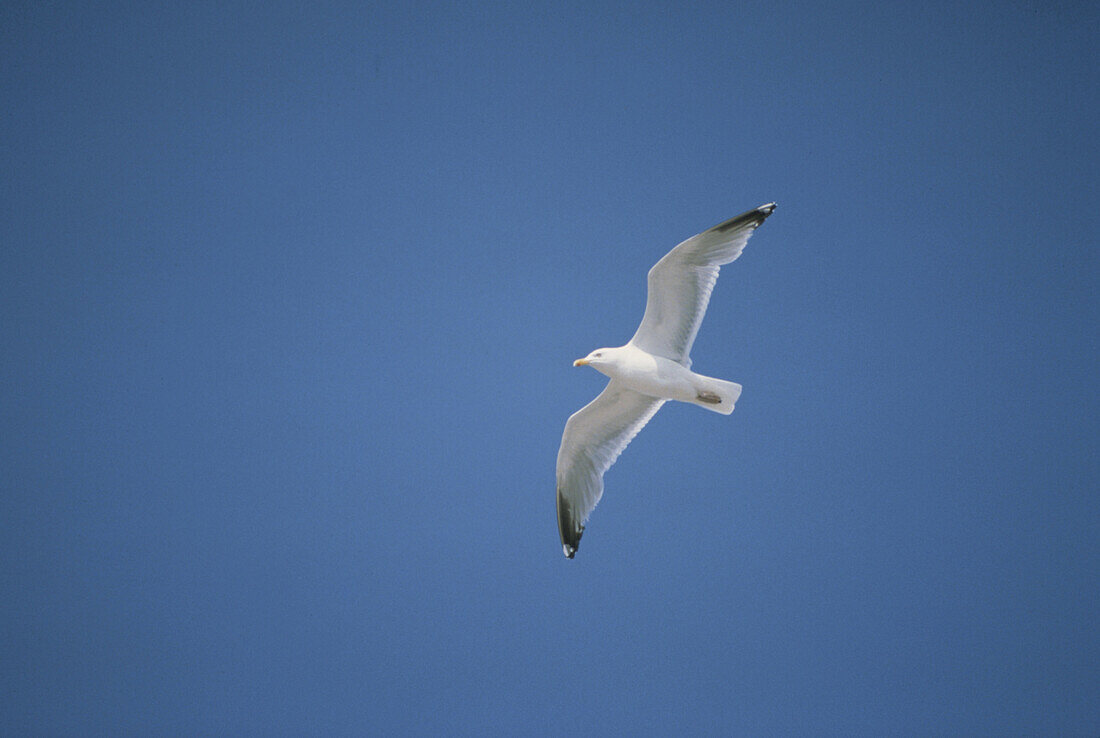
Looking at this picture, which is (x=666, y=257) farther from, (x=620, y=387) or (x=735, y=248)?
(x=620, y=387)

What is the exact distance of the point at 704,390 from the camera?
14.2ft

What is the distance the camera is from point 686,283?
173 inches

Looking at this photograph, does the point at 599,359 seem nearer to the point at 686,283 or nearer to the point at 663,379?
the point at 663,379

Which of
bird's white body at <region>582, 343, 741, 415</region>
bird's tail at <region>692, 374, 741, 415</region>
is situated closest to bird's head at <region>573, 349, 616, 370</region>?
bird's white body at <region>582, 343, 741, 415</region>

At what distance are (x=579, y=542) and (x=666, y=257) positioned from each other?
71.9 inches

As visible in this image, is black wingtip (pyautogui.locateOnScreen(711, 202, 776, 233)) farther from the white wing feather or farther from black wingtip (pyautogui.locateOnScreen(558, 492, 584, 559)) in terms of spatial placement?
black wingtip (pyautogui.locateOnScreen(558, 492, 584, 559))

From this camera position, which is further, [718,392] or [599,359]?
[599,359]

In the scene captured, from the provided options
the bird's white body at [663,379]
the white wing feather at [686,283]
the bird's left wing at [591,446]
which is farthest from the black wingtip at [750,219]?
the bird's left wing at [591,446]

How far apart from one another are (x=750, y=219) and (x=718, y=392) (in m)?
0.88

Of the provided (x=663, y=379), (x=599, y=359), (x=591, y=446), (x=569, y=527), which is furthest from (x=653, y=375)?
(x=569, y=527)

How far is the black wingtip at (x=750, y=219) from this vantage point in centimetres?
426

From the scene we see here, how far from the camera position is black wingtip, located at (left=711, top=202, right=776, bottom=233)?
4.26 m

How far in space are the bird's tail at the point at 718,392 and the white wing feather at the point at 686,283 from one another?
10.0 inches

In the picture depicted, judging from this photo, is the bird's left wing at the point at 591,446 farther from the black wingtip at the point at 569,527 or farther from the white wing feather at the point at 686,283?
the white wing feather at the point at 686,283
